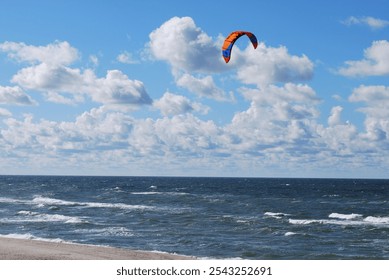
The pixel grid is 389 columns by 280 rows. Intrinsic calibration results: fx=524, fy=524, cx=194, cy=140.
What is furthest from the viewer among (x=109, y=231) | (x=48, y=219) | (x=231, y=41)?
(x=48, y=219)

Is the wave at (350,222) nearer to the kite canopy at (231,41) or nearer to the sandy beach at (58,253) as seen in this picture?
the kite canopy at (231,41)

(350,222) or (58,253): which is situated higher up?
(58,253)

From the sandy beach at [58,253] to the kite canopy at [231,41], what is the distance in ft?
35.0

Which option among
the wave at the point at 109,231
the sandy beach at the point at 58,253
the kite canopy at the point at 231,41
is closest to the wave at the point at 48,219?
the wave at the point at 109,231

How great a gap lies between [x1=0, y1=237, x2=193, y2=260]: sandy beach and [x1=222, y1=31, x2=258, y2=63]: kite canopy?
1066 cm

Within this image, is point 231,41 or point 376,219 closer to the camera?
point 231,41

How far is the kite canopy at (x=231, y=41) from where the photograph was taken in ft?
89.5

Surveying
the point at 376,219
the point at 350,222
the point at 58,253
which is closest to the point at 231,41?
the point at 58,253

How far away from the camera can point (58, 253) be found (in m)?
21.0

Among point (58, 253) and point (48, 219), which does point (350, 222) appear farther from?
point (58, 253)

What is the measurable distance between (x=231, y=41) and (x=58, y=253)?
46.3 feet

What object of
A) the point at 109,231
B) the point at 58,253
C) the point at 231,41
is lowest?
the point at 109,231
